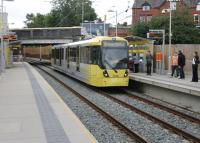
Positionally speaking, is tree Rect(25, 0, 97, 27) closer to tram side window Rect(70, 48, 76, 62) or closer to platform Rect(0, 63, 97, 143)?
tram side window Rect(70, 48, 76, 62)

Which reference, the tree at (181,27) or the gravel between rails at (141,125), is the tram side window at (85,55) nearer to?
the gravel between rails at (141,125)

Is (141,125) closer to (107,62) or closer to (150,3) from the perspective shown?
(107,62)

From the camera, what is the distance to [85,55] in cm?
2878

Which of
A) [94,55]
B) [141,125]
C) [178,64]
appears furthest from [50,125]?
[178,64]

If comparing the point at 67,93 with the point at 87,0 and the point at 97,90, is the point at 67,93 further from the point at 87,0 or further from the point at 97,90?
the point at 87,0

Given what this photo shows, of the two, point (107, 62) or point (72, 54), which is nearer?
point (107, 62)

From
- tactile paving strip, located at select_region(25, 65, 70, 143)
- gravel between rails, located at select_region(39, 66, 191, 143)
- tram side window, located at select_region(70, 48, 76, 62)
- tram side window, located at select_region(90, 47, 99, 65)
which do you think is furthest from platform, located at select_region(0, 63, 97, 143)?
tram side window, located at select_region(70, 48, 76, 62)

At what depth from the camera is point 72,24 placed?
408 ft

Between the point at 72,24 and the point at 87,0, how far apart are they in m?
7.15

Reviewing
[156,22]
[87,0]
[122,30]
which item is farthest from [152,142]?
[87,0]

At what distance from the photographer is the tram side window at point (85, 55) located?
1096 inches

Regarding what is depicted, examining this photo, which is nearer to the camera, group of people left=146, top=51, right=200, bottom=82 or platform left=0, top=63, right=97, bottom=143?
platform left=0, top=63, right=97, bottom=143

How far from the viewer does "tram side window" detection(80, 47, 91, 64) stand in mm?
27837

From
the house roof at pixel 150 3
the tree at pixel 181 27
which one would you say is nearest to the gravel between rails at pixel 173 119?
the tree at pixel 181 27
